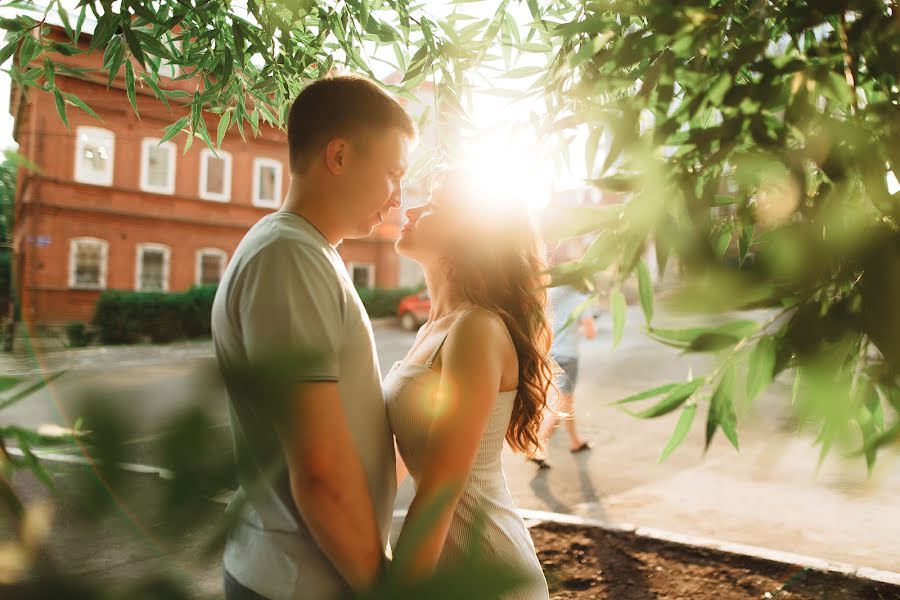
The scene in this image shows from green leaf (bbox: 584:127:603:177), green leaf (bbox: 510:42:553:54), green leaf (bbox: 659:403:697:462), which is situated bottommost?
green leaf (bbox: 659:403:697:462)

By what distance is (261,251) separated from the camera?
1144 mm

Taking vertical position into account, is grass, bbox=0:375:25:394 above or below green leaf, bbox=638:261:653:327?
below

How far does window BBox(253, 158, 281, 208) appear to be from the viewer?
2423 centimetres

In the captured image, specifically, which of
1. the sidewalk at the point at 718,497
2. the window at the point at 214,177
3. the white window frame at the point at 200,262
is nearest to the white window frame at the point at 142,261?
the white window frame at the point at 200,262

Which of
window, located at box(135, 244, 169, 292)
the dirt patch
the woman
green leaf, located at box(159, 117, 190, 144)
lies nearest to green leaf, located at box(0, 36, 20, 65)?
green leaf, located at box(159, 117, 190, 144)

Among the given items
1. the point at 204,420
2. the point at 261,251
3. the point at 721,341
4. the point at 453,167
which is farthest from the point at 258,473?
the point at 453,167

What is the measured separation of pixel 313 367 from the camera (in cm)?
32

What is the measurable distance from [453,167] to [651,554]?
8.03ft

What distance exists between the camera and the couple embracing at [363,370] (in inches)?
13.1

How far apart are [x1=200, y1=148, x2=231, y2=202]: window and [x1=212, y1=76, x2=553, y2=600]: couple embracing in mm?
22781

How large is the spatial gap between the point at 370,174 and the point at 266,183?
79.8 ft

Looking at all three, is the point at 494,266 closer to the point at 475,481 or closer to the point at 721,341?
the point at 475,481

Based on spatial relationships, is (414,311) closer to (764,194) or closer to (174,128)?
(174,128)

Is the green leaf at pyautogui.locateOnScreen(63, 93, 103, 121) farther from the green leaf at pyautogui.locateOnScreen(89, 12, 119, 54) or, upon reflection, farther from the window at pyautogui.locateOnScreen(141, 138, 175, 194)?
the window at pyautogui.locateOnScreen(141, 138, 175, 194)
